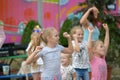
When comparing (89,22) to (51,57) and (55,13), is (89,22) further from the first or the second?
(55,13)

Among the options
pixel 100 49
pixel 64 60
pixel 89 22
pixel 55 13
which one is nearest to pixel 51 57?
pixel 64 60

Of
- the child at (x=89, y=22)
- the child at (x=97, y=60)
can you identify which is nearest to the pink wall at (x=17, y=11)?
the child at (x=89, y=22)

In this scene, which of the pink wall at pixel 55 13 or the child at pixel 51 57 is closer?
the child at pixel 51 57

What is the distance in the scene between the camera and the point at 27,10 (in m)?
14.8

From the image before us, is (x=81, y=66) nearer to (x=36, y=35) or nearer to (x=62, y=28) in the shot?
(x=36, y=35)

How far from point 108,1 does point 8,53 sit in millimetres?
2723

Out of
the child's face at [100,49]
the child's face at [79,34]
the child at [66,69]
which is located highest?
the child's face at [79,34]

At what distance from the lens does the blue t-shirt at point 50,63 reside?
7527 millimetres

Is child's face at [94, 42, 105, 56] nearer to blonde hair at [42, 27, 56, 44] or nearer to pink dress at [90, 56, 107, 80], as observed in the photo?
pink dress at [90, 56, 107, 80]

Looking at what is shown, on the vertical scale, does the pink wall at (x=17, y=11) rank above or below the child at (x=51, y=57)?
above

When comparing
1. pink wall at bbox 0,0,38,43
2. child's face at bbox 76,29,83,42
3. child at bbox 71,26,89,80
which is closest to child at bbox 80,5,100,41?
child at bbox 71,26,89,80

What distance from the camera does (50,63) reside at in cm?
755

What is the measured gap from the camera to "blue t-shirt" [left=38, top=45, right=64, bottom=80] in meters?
7.53

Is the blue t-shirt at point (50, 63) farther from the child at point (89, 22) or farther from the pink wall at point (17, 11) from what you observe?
the pink wall at point (17, 11)
